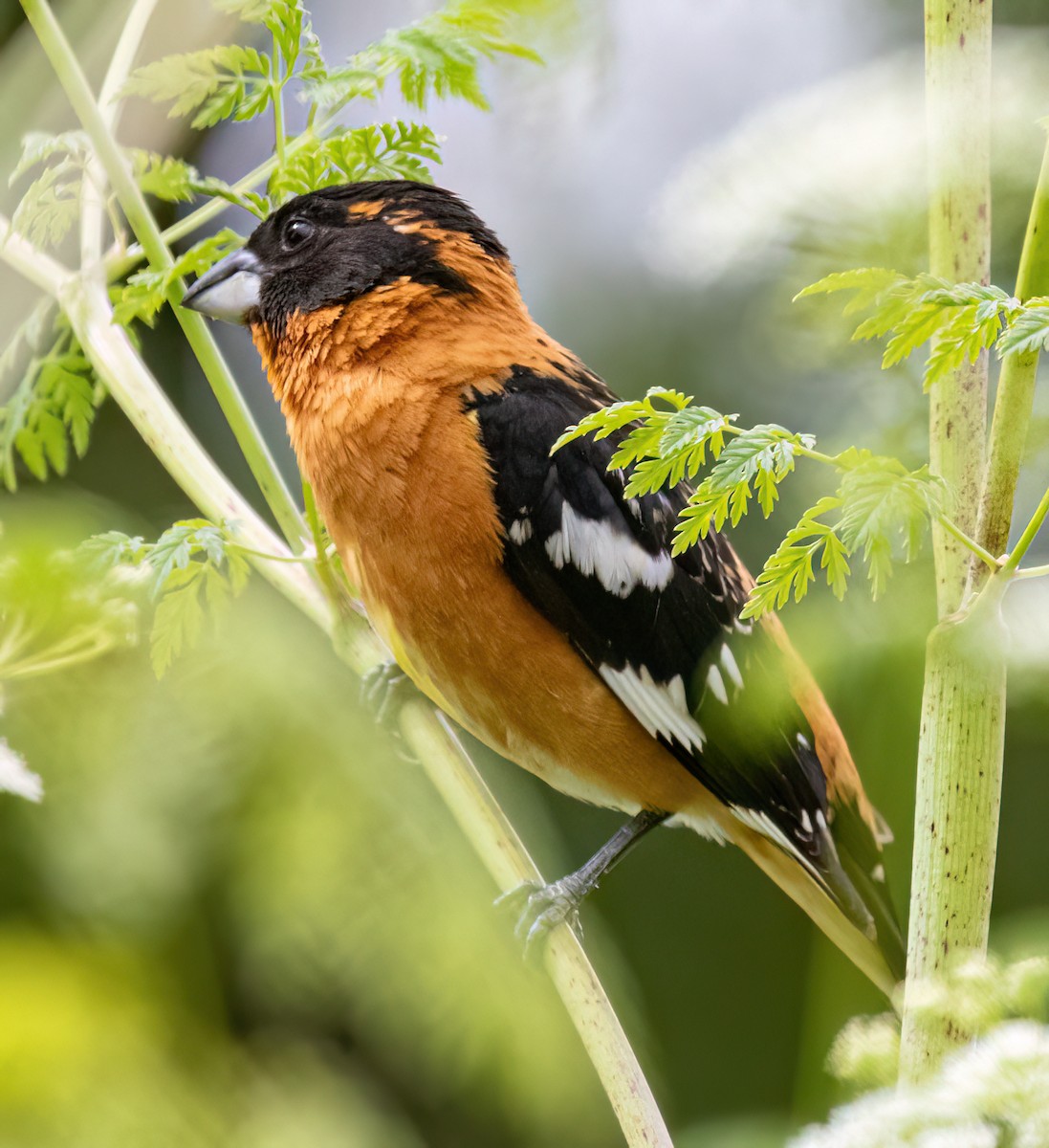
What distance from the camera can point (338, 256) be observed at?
111cm

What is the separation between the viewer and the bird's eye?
43.6 inches

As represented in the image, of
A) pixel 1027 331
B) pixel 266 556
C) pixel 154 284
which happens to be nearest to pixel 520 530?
pixel 266 556

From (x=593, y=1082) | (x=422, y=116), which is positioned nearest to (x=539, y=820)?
(x=593, y=1082)

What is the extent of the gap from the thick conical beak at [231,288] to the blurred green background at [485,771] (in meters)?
0.10

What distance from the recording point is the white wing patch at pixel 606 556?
3.33ft

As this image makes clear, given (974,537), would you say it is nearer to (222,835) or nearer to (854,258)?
(854,258)

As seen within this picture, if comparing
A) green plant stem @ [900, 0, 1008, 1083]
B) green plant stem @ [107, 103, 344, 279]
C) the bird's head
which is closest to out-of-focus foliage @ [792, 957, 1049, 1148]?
green plant stem @ [900, 0, 1008, 1083]

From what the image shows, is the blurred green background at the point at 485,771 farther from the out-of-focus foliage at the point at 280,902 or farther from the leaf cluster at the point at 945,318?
the leaf cluster at the point at 945,318

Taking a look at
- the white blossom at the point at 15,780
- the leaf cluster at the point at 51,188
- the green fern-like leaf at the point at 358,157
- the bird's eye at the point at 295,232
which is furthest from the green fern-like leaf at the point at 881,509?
the bird's eye at the point at 295,232

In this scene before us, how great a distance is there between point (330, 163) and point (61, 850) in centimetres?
73

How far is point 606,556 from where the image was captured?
102 cm

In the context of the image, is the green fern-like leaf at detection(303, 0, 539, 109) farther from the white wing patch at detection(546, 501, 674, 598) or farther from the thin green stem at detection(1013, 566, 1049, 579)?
the thin green stem at detection(1013, 566, 1049, 579)

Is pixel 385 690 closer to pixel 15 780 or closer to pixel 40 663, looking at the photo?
pixel 40 663

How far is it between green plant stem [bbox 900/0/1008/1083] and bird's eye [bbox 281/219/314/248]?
63cm
